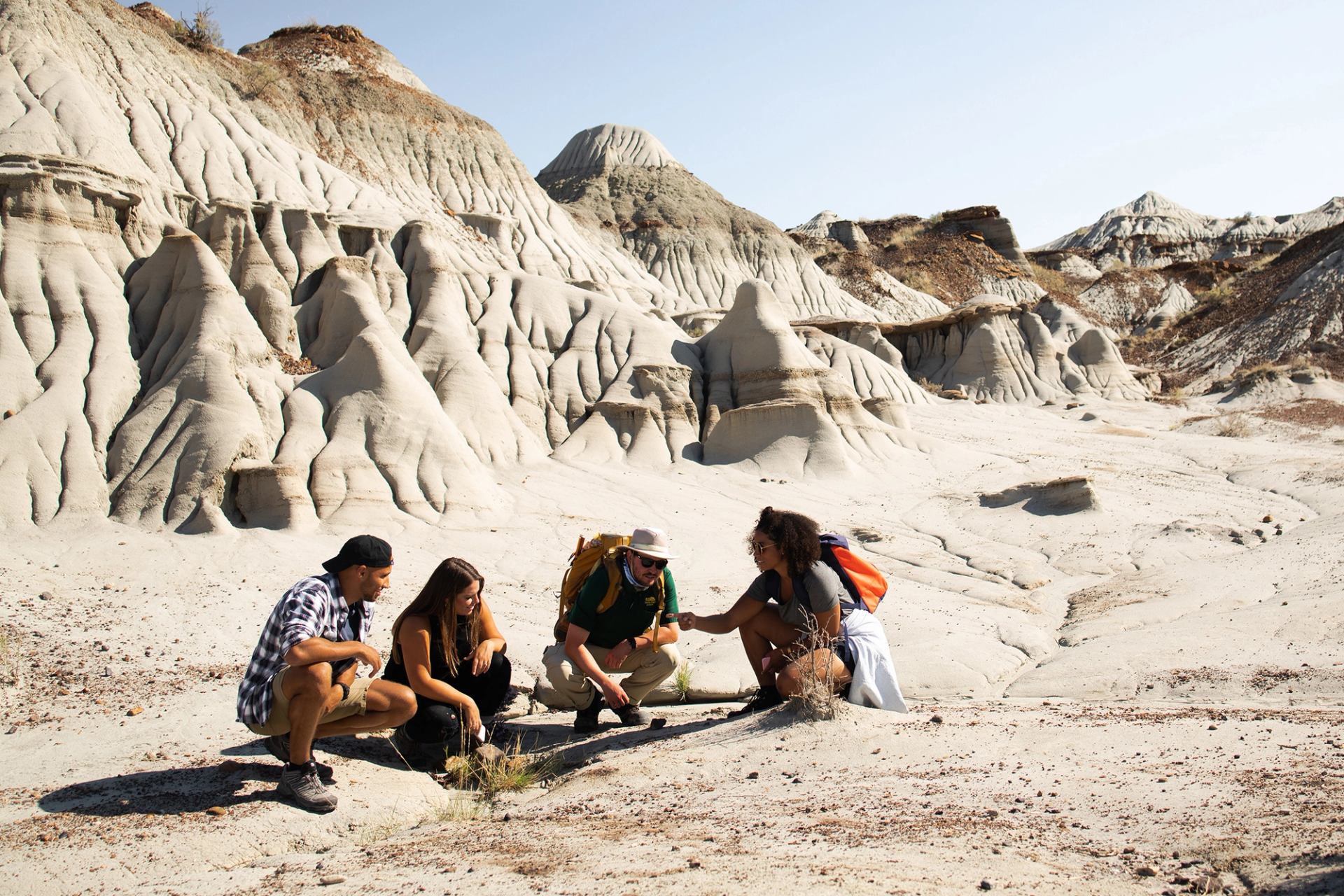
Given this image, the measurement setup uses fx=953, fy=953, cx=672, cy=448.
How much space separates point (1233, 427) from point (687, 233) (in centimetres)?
2709

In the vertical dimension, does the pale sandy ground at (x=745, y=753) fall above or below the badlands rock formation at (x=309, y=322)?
below

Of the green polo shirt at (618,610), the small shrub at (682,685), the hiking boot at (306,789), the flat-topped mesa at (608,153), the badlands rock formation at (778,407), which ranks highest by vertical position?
the flat-topped mesa at (608,153)

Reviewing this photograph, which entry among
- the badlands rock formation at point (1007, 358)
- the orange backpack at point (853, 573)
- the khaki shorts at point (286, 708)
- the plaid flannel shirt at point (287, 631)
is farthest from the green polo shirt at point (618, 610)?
the badlands rock formation at point (1007, 358)

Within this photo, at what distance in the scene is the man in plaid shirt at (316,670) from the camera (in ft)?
15.0

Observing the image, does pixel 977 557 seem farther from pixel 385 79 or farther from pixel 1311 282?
pixel 1311 282

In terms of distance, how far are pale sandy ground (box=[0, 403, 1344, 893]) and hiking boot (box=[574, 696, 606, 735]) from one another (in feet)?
0.49

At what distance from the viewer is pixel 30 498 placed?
38.6ft

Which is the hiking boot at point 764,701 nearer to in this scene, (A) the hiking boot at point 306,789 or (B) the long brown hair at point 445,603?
(B) the long brown hair at point 445,603

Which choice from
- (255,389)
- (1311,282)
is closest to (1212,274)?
(1311,282)

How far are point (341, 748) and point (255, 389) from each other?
Answer: 10.1m

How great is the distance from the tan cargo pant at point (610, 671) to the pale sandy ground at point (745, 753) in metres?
0.32

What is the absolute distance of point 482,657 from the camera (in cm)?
539

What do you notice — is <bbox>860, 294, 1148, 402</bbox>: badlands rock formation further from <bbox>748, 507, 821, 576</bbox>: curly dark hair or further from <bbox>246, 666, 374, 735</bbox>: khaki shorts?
<bbox>246, 666, 374, 735</bbox>: khaki shorts

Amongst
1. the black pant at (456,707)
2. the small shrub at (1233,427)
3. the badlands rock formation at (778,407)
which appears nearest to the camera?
the black pant at (456,707)
